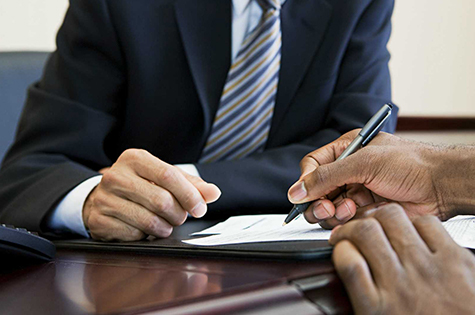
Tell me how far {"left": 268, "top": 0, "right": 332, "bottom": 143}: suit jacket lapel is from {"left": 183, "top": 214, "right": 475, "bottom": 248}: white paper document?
1.46ft

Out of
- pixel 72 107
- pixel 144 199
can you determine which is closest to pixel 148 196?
pixel 144 199

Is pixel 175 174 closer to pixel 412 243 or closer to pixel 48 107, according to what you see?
pixel 412 243

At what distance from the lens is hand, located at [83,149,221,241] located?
64cm

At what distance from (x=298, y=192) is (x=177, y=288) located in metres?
0.26

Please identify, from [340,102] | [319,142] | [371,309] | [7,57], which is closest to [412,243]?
[371,309]

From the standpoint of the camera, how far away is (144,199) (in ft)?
2.14

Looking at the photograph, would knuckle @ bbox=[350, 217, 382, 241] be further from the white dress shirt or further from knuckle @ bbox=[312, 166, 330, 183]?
the white dress shirt

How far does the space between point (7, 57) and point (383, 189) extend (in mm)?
1013

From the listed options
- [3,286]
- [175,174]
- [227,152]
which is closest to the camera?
[3,286]

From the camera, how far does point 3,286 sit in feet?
1.57

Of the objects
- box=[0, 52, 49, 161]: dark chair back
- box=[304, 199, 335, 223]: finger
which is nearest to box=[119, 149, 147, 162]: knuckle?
box=[304, 199, 335, 223]: finger

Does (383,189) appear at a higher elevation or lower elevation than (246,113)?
higher

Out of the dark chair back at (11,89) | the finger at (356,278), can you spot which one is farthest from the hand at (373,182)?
the dark chair back at (11,89)

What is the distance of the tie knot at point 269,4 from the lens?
109 centimetres
